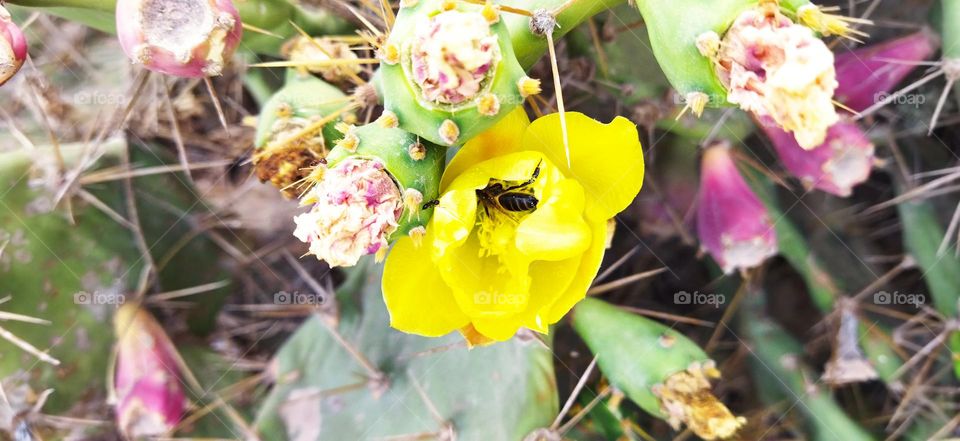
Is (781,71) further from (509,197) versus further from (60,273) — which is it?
(60,273)

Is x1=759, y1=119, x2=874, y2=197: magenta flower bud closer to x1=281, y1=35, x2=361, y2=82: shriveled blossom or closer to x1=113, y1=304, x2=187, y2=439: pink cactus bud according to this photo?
x1=281, y1=35, x2=361, y2=82: shriveled blossom

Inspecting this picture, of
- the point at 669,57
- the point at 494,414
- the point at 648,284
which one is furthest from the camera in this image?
the point at 648,284

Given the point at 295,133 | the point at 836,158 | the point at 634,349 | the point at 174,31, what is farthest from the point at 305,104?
the point at 836,158

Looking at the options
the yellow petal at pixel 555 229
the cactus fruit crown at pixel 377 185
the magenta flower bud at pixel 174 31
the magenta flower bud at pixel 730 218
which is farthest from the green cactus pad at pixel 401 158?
the magenta flower bud at pixel 730 218

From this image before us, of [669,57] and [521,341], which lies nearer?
[669,57]

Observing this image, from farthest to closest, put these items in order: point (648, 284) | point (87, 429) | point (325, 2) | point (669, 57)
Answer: point (648, 284) → point (87, 429) → point (325, 2) → point (669, 57)

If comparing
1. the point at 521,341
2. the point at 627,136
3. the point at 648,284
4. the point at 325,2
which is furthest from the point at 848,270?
the point at 325,2

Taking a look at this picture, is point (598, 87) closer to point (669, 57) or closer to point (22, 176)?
point (669, 57)
